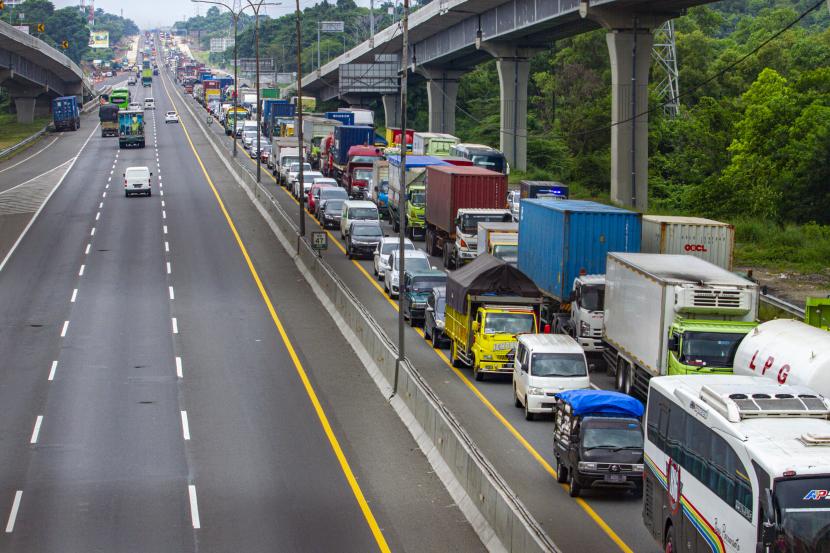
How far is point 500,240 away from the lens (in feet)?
149

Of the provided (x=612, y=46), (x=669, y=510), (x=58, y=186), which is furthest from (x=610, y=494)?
(x=58, y=186)

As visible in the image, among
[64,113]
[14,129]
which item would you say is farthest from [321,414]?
[14,129]

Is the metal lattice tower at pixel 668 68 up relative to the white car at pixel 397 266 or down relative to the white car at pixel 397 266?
up

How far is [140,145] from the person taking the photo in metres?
105

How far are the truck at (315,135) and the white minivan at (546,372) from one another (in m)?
59.6

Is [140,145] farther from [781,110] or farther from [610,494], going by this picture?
[610,494]

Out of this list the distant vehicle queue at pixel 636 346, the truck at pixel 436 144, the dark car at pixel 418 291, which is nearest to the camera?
the distant vehicle queue at pixel 636 346

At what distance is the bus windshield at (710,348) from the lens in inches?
1098

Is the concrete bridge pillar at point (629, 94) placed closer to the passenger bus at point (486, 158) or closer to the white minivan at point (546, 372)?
the passenger bus at point (486, 158)

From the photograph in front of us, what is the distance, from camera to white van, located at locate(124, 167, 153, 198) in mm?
72812

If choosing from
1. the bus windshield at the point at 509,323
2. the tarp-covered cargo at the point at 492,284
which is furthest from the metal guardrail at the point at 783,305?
the bus windshield at the point at 509,323

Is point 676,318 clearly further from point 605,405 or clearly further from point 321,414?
point 321,414

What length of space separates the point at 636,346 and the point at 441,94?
86199 millimetres

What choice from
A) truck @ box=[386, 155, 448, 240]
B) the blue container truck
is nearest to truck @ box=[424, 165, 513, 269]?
truck @ box=[386, 155, 448, 240]
